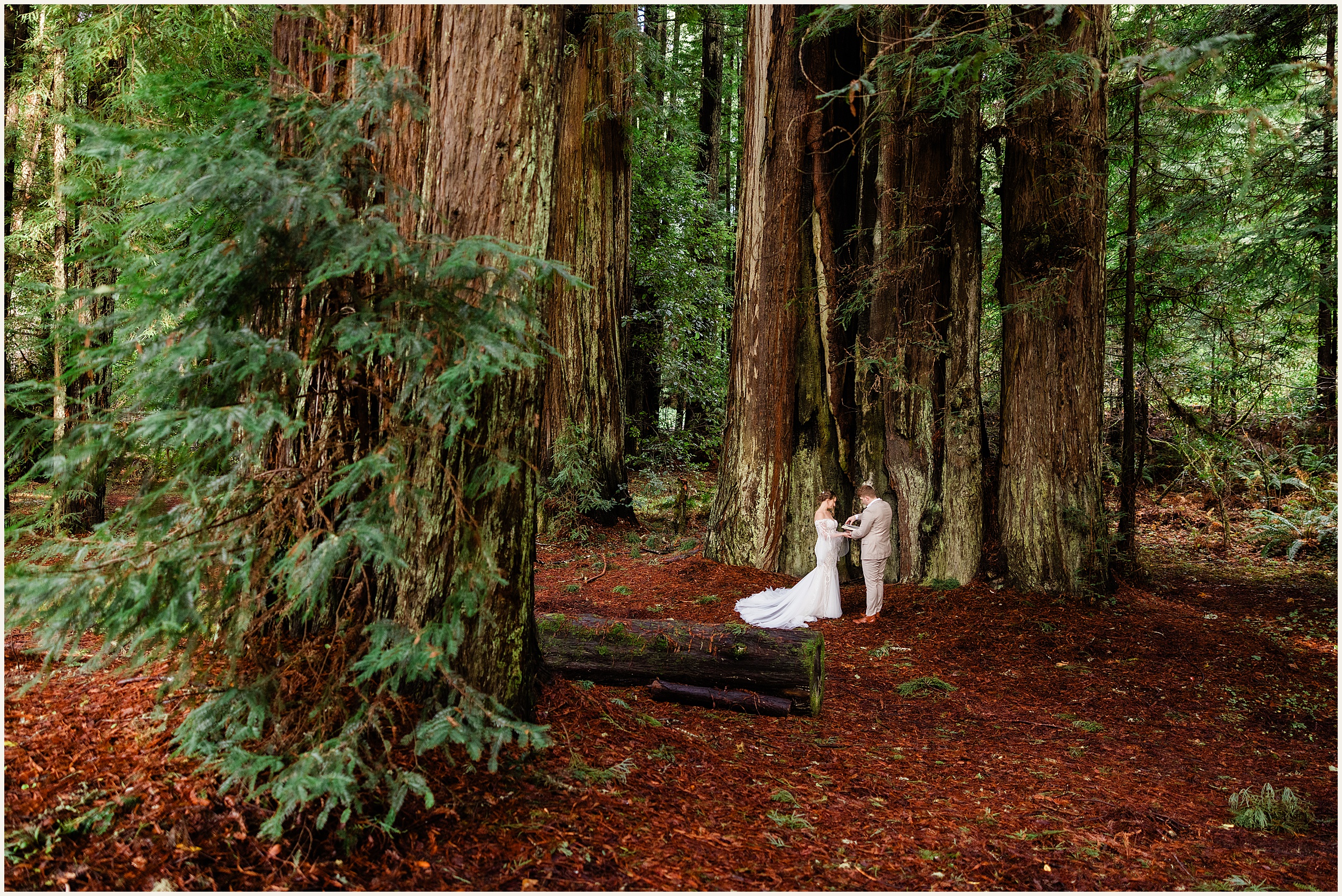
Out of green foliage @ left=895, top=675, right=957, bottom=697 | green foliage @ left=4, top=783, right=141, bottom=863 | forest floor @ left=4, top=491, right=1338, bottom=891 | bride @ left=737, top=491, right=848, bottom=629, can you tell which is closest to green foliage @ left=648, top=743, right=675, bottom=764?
forest floor @ left=4, top=491, right=1338, bottom=891

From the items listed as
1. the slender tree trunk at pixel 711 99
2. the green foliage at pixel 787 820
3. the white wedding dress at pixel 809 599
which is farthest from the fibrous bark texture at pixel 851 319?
the slender tree trunk at pixel 711 99

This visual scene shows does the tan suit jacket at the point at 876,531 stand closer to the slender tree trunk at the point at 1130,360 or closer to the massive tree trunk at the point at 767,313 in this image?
the massive tree trunk at the point at 767,313

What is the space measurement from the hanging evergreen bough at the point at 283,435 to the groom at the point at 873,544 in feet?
18.5

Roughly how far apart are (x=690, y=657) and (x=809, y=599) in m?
3.37

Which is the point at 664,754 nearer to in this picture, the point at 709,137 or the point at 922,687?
the point at 922,687

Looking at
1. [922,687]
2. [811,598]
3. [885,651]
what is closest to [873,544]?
[811,598]

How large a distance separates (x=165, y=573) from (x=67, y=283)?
827cm

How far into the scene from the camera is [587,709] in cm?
475

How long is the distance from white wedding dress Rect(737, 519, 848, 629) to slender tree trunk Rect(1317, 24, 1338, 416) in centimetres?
506

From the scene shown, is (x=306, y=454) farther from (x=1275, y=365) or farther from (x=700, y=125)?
(x=700, y=125)

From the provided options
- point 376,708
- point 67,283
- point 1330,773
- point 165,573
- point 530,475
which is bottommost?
point 1330,773

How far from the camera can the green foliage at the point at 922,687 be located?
663 centimetres

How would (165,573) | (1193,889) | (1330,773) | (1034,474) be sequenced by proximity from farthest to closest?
1. (1034,474)
2. (1330,773)
3. (1193,889)
4. (165,573)

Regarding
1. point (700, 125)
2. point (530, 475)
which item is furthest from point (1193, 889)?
point (700, 125)
